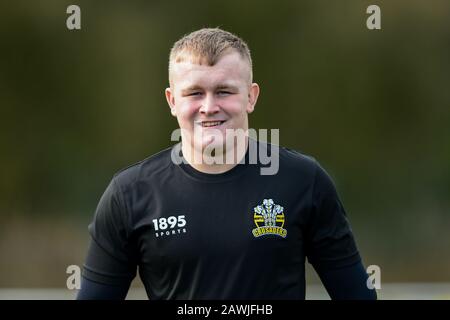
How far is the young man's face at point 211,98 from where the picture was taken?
2646 mm

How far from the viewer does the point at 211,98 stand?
2646 mm

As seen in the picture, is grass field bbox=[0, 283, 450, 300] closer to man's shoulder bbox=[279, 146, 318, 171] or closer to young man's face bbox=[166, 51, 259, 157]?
man's shoulder bbox=[279, 146, 318, 171]

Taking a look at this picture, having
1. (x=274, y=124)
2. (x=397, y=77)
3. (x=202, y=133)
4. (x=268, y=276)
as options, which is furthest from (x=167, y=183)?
(x=397, y=77)

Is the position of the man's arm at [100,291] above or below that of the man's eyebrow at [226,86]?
below

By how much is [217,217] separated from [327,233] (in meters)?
0.38

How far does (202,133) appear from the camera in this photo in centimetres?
266

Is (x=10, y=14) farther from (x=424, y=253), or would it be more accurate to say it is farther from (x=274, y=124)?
(x=424, y=253)

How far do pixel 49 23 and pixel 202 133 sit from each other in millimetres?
4667

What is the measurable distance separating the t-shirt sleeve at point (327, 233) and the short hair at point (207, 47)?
537 mm

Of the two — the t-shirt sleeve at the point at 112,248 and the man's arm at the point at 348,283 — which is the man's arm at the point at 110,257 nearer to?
the t-shirt sleeve at the point at 112,248

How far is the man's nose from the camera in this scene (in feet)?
8.64
